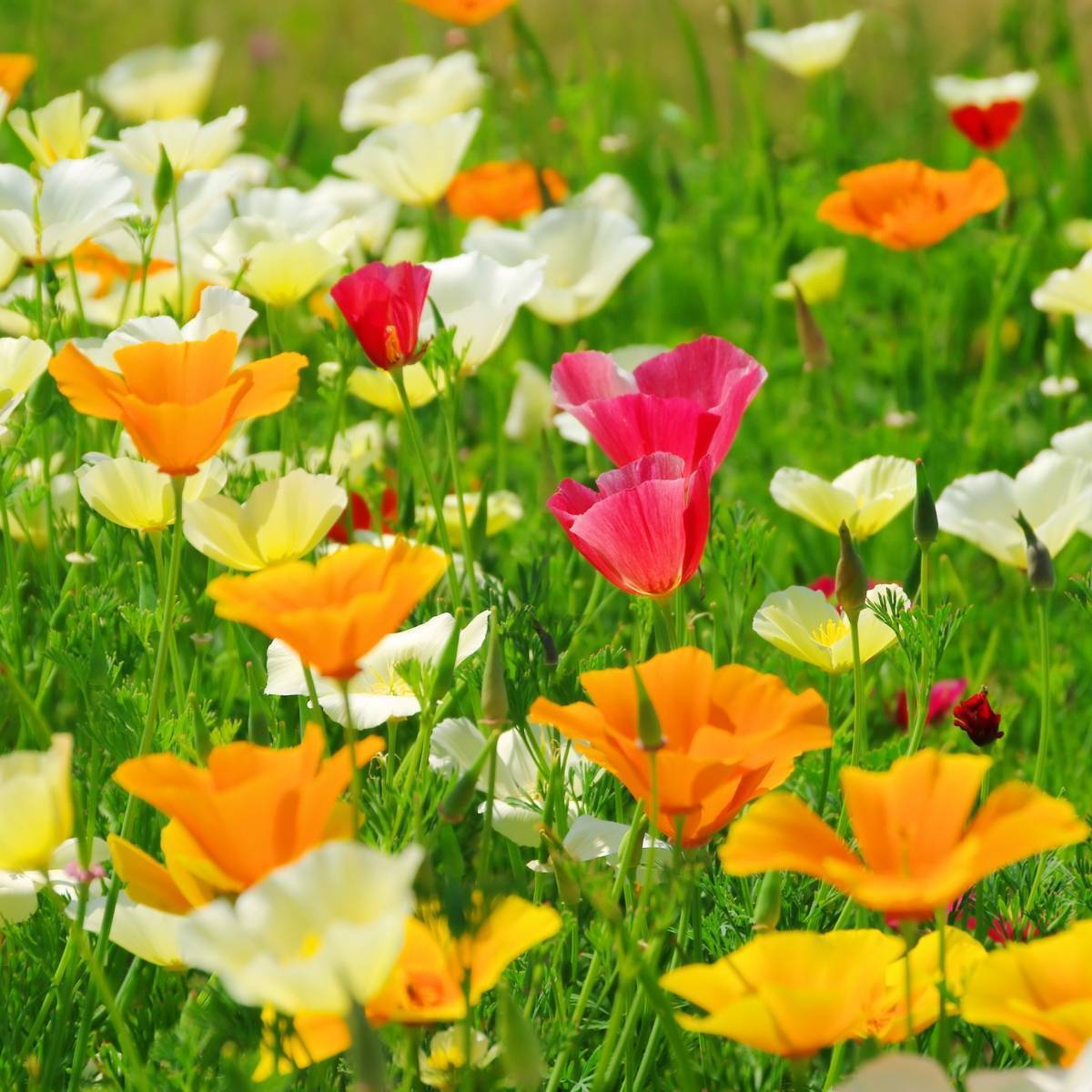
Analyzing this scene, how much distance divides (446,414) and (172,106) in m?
1.44

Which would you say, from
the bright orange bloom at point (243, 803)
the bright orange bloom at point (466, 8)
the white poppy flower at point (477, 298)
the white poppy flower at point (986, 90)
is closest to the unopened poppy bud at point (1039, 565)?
the white poppy flower at point (477, 298)

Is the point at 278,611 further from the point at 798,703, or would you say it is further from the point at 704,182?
the point at 704,182

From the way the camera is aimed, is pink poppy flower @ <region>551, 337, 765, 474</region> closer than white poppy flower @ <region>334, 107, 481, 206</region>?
Yes

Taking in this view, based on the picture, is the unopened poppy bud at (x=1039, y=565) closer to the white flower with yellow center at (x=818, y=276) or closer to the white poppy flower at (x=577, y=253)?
the white poppy flower at (x=577, y=253)

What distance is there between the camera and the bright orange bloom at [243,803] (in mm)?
775

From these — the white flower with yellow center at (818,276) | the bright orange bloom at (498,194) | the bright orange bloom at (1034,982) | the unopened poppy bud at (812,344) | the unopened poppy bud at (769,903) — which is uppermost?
the bright orange bloom at (1034,982)

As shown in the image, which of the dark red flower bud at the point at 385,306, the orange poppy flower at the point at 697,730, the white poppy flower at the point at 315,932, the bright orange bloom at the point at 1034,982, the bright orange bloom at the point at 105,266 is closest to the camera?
the white poppy flower at the point at 315,932

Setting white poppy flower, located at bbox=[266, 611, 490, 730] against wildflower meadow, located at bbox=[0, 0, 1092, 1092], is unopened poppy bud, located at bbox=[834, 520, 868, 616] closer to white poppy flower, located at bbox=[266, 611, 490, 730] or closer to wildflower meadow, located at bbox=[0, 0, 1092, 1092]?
wildflower meadow, located at bbox=[0, 0, 1092, 1092]

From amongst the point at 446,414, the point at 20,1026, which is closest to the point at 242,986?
the point at 20,1026

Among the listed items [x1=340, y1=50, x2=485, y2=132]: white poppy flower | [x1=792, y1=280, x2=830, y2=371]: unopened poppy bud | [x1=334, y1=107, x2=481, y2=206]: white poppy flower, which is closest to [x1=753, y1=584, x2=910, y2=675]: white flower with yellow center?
[x1=792, y1=280, x2=830, y2=371]: unopened poppy bud

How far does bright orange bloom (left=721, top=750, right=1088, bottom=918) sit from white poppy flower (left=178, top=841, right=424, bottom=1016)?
0.18 meters

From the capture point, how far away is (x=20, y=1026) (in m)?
1.14

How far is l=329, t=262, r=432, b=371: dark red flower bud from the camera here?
4.15 ft

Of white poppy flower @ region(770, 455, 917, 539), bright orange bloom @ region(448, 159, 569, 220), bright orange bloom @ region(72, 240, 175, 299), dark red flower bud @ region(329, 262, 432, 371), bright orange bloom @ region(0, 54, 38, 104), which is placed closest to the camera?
dark red flower bud @ region(329, 262, 432, 371)
